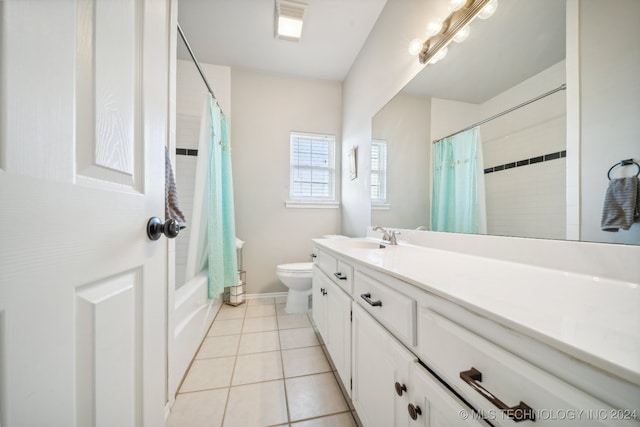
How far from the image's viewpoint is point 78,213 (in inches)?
15.5

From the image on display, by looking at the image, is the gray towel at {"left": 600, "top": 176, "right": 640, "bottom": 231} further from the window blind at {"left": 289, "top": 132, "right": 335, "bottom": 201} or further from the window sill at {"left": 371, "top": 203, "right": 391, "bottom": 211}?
the window blind at {"left": 289, "top": 132, "right": 335, "bottom": 201}

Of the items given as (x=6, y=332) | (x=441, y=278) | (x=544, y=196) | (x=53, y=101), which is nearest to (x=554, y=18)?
(x=544, y=196)

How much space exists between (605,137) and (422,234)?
2.56ft

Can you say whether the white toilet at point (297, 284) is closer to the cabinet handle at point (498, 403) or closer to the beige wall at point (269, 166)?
the beige wall at point (269, 166)

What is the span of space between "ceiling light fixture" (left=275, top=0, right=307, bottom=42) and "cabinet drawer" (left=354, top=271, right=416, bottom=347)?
79.6 inches

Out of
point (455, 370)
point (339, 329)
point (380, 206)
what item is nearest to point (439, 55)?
point (380, 206)

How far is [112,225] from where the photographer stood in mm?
478

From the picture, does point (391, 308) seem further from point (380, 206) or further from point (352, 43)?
point (352, 43)

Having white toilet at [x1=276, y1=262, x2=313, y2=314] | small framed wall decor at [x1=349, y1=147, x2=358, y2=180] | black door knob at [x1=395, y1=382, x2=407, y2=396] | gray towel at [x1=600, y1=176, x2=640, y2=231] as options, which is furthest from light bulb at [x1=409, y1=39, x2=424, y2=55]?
white toilet at [x1=276, y1=262, x2=313, y2=314]

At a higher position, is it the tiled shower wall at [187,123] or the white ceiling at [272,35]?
the white ceiling at [272,35]

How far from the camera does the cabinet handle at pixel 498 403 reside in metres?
0.34

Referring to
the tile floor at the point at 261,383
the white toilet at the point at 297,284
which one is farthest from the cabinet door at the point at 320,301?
the white toilet at the point at 297,284

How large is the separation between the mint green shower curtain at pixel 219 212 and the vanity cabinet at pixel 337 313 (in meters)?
0.90

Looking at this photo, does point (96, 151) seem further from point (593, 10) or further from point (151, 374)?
point (593, 10)
